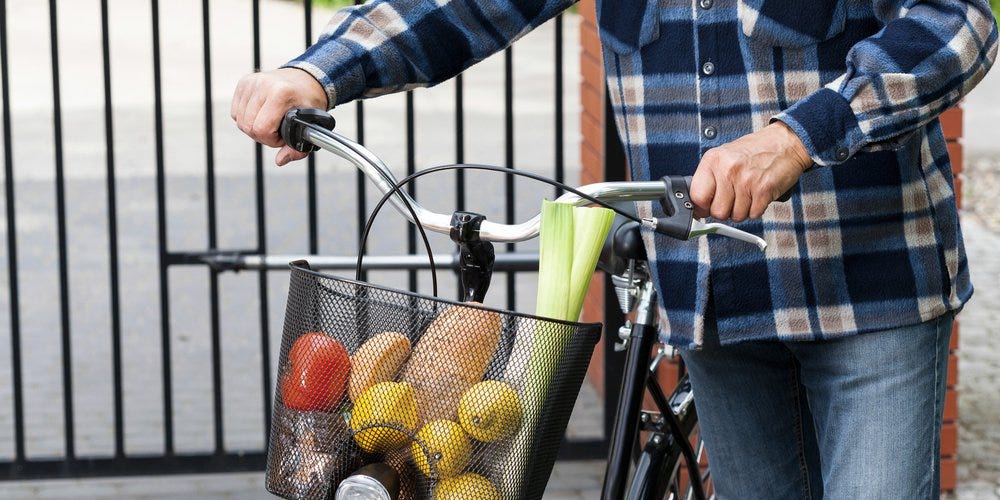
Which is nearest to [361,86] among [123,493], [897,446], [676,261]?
[676,261]

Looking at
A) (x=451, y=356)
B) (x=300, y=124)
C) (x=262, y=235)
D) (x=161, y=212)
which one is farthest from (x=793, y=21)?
(x=161, y=212)

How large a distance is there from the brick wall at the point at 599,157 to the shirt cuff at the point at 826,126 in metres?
2.19

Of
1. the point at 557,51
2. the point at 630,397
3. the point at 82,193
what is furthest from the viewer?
the point at 82,193

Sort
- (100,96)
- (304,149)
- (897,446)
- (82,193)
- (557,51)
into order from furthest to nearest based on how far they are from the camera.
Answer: (100,96) → (82,193) → (557,51) → (897,446) → (304,149)

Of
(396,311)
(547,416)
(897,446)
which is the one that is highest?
(396,311)

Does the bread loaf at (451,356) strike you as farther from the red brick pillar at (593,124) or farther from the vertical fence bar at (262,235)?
the red brick pillar at (593,124)

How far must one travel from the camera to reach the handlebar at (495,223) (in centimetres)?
165

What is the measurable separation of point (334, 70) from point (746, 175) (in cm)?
68

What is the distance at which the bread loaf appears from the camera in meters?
1.51

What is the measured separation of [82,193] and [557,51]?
511 centimetres

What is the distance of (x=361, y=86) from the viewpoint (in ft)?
7.00

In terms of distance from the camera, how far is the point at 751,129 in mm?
2123

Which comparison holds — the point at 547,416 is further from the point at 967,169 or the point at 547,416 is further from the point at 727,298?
the point at 967,169

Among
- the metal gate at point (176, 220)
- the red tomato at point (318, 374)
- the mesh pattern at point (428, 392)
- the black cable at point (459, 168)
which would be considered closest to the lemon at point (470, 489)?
the mesh pattern at point (428, 392)
